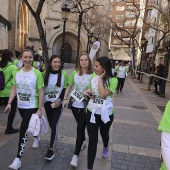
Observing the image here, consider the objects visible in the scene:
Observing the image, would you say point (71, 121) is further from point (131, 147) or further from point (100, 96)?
point (100, 96)

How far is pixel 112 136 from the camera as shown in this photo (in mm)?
5180

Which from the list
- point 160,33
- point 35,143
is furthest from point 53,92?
point 160,33

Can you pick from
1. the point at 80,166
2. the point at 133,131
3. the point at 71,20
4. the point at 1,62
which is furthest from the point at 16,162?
the point at 71,20

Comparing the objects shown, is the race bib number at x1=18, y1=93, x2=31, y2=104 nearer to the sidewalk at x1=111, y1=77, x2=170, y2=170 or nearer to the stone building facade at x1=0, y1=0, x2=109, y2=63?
the sidewalk at x1=111, y1=77, x2=170, y2=170

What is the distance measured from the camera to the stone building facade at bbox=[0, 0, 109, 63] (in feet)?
62.2

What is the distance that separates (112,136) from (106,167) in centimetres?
155

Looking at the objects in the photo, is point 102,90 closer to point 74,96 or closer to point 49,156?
point 74,96

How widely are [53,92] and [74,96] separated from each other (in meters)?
0.38

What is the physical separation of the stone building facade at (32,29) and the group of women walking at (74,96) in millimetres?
14480

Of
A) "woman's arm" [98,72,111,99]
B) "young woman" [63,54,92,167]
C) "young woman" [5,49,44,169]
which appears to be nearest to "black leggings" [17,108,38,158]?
"young woman" [5,49,44,169]

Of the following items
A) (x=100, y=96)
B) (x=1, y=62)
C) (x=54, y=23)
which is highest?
(x=54, y=23)

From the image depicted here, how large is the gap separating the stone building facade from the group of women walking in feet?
47.5

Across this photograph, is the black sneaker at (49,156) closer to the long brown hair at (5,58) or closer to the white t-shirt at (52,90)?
the white t-shirt at (52,90)

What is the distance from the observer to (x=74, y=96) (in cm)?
374
